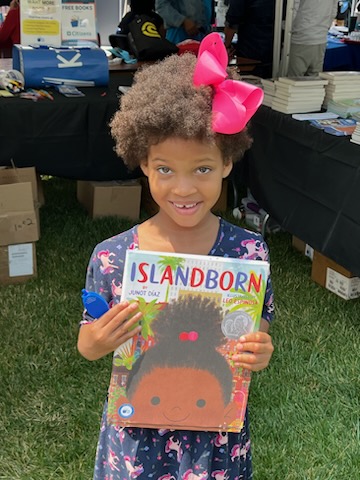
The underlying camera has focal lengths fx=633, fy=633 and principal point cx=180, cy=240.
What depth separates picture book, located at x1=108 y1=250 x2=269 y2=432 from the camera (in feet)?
3.77

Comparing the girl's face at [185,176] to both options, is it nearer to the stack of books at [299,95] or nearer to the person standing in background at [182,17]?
the stack of books at [299,95]

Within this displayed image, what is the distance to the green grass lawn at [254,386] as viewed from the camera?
2207 millimetres

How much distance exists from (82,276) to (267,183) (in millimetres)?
1197

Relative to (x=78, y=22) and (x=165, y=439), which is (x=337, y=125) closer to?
(x=78, y=22)

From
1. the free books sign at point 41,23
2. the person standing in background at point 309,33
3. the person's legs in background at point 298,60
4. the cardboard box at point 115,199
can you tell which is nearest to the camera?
the free books sign at point 41,23

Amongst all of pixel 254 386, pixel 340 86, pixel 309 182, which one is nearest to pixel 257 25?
pixel 340 86

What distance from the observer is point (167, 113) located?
1.15 metres

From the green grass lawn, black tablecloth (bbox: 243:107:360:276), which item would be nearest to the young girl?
the green grass lawn

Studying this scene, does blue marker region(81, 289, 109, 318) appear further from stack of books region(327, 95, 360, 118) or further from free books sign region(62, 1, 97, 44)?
free books sign region(62, 1, 97, 44)

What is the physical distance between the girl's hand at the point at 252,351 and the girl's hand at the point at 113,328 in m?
0.20

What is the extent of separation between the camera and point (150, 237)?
4.26 feet

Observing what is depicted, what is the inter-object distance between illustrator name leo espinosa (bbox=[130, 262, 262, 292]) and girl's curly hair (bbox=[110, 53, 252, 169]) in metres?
0.23

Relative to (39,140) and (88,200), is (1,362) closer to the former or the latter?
(39,140)

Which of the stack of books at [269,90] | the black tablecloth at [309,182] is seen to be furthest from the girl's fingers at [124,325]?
the stack of books at [269,90]
